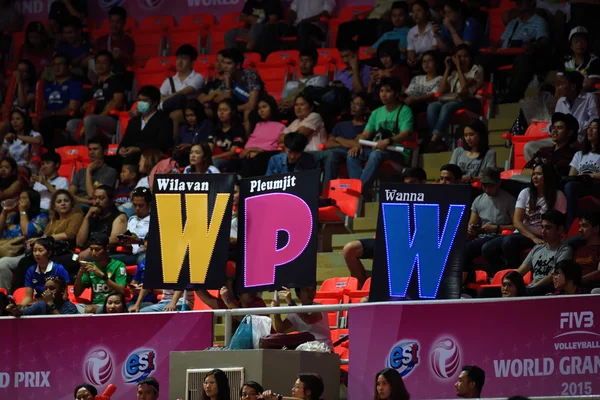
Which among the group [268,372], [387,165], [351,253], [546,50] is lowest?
[268,372]

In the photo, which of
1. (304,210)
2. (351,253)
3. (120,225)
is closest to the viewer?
(304,210)

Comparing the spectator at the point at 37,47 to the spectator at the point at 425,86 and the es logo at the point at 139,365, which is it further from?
the es logo at the point at 139,365

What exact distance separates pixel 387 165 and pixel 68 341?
4605 millimetres

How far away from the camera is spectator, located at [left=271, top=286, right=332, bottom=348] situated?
31.1 feet

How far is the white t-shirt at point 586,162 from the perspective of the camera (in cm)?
1162

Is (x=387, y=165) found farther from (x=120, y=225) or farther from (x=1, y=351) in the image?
(x=1, y=351)

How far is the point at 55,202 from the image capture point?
1369cm

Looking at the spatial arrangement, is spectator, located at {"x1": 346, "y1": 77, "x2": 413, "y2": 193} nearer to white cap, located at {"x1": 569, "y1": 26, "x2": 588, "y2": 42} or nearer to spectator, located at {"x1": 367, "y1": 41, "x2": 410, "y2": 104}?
spectator, located at {"x1": 367, "y1": 41, "x2": 410, "y2": 104}

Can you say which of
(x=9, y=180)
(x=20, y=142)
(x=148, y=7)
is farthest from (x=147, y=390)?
(x=148, y=7)

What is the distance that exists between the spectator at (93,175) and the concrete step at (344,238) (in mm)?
3035

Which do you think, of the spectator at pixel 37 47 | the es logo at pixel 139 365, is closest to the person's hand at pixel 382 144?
the es logo at pixel 139 365

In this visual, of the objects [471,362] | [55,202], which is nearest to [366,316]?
[471,362]

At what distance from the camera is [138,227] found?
12.9m

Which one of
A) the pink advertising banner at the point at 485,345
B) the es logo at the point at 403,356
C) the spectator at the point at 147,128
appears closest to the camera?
the pink advertising banner at the point at 485,345
